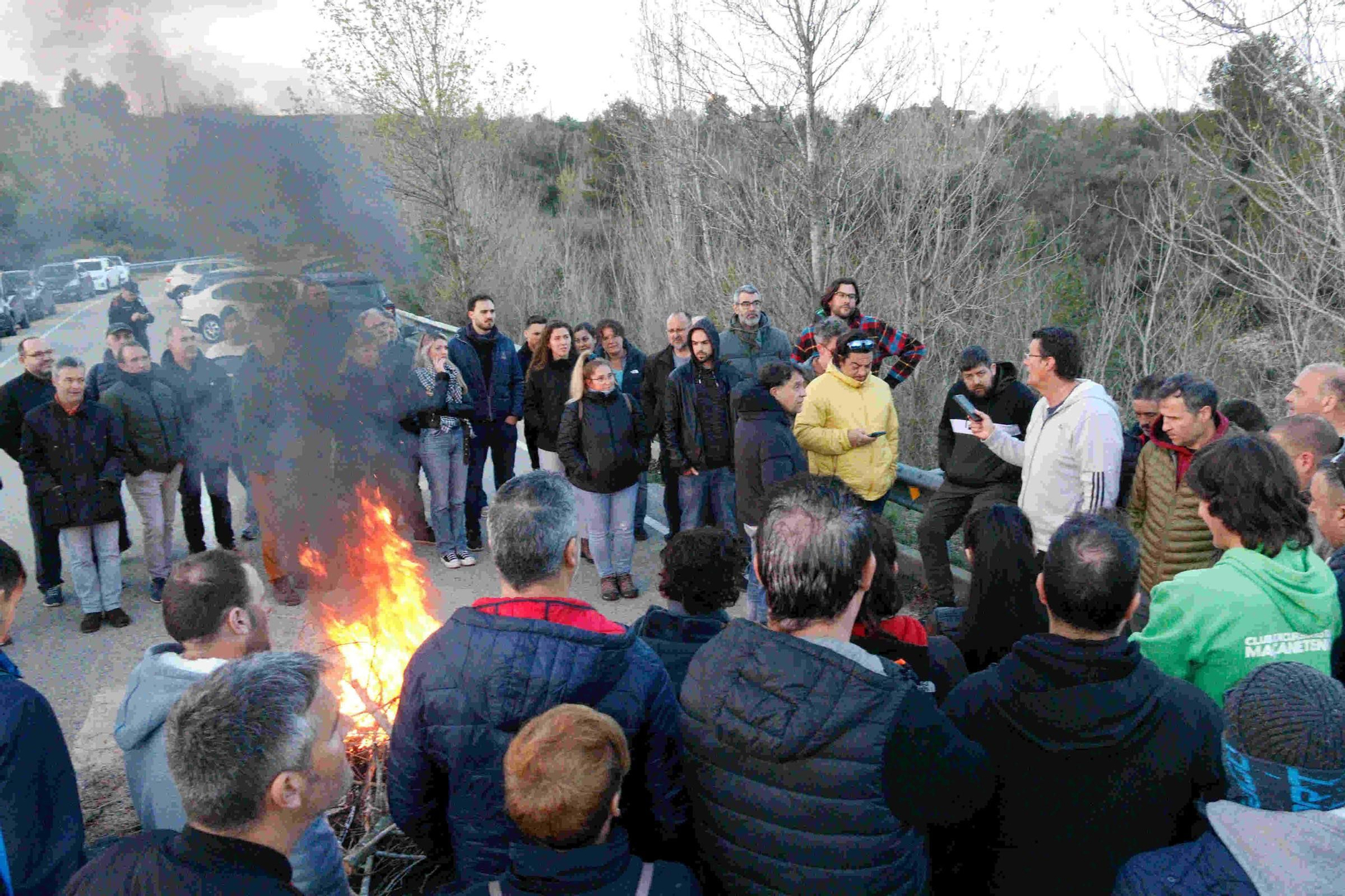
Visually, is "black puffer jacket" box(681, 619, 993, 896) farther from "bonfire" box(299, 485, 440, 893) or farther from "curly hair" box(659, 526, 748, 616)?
"bonfire" box(299, 485, 440, 893)

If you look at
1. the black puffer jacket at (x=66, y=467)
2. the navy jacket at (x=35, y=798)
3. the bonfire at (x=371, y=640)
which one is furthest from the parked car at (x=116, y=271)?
the navy jacket at (x=35, y=798)

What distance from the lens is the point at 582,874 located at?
1.84m

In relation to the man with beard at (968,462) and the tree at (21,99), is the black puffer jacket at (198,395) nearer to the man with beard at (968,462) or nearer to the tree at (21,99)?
the tree at (21,99)

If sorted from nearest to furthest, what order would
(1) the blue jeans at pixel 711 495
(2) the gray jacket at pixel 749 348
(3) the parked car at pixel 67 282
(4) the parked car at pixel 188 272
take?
(4) the parked car at pixel 188 272
(1) the blue jeans at pixel 711 495
(2) the gray jacket at pixel 749 348
(3) the parked car at pixel 67 282

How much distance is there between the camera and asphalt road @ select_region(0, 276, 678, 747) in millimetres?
5254

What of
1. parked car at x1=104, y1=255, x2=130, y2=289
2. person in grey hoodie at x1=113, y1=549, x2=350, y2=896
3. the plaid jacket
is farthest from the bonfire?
the plaid jacket

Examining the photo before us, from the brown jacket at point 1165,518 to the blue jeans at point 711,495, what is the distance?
293 cm

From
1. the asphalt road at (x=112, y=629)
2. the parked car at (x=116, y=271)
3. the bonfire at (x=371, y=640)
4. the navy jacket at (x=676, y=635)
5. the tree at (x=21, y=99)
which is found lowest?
the asphalt road at (x=112, y=629)

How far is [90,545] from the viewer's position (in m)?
6.35

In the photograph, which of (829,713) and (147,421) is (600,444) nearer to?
(147,421)

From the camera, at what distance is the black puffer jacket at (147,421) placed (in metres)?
6.65

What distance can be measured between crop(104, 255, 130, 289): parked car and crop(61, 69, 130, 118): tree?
53.5 inches

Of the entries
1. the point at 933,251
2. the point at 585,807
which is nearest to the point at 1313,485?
the point at 585,807

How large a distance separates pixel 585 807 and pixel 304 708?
0.67m
